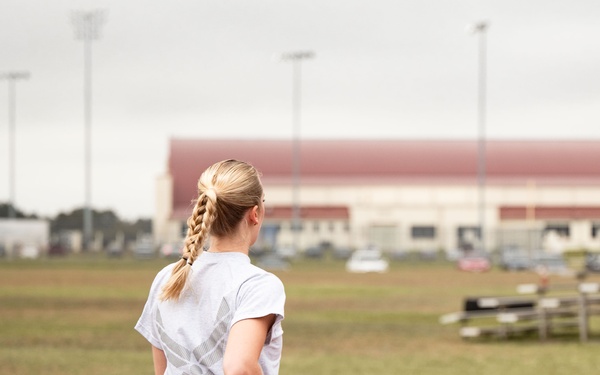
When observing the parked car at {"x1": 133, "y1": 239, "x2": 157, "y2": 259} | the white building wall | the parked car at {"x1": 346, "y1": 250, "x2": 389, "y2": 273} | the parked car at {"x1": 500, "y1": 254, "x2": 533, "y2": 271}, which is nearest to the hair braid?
the parked car at {"x1": 346, "y1": 250, "x2": 389, "y2": 273}

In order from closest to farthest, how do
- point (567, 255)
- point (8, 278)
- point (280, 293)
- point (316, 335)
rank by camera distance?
point (280, 293) < point (316, 335) < point (8, 278) < point (567, 255)

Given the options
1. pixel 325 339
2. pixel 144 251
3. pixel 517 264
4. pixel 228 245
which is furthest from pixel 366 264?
pixel 228 245

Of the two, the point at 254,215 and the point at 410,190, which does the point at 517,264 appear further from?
the point at 254,215

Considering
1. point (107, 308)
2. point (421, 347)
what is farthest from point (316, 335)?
point (107, 308)

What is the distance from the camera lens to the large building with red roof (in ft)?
302

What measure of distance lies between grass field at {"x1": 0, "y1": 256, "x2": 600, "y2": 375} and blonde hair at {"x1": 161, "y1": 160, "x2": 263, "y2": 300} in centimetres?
1257

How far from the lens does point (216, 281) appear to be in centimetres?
329

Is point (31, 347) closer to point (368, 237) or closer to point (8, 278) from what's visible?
point (8, 278)

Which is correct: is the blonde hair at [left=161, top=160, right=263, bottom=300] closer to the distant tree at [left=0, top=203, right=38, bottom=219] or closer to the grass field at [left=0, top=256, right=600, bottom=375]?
the grass field at [left=0, top=256, right=600, bottom=375]

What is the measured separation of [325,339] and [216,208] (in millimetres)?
18309

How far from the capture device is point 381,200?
9362 cm

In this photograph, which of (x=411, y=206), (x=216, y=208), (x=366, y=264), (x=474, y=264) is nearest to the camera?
(x=216, y=208)

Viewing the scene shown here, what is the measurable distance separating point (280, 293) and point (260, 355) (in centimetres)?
20

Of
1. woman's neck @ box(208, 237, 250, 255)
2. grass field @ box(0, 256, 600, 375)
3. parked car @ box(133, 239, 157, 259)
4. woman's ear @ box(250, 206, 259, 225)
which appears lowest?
parked car @ box(133, 239, 157, 259)
